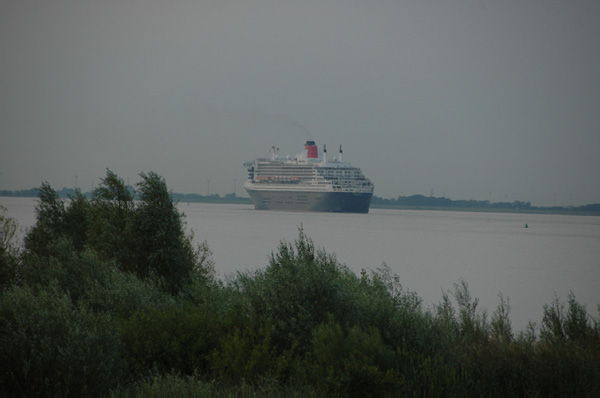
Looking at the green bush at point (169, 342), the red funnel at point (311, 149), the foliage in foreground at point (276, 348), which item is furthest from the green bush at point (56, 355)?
the red funnel at point (311, 149)

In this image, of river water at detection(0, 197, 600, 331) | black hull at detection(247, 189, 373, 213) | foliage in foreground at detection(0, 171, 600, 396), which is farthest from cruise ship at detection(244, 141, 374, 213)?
foliage in foreground at detection(0, 171, 600, 396)

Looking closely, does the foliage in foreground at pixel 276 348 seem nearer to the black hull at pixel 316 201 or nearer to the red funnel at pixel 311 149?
the black hull at pixel 316 201

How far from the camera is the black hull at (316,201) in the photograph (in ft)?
417

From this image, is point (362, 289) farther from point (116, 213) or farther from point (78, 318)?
point (116, 213)

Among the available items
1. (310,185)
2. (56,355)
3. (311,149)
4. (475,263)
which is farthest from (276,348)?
(311,149)

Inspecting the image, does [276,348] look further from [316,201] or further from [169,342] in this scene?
[316,201]

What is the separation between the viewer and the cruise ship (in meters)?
127

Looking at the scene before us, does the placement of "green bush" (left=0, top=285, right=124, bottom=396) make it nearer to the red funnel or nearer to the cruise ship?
the cruise ship

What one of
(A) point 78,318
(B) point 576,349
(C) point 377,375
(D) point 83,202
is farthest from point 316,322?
(D) point 83,202

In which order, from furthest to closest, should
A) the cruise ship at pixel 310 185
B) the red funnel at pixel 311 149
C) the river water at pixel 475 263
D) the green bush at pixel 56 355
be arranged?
the red funnel at pixel 311 149 → the cruise ship at pixel 310 185 → the river water at pixel 475 263 → the green bush at pixel 56 355

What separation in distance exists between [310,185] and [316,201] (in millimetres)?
3848

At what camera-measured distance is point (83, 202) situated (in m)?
25.2

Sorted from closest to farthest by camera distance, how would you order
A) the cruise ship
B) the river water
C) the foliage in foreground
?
1. the foliage in foreground
2. the river water
3. the cruise ship

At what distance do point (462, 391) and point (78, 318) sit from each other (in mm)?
5854
